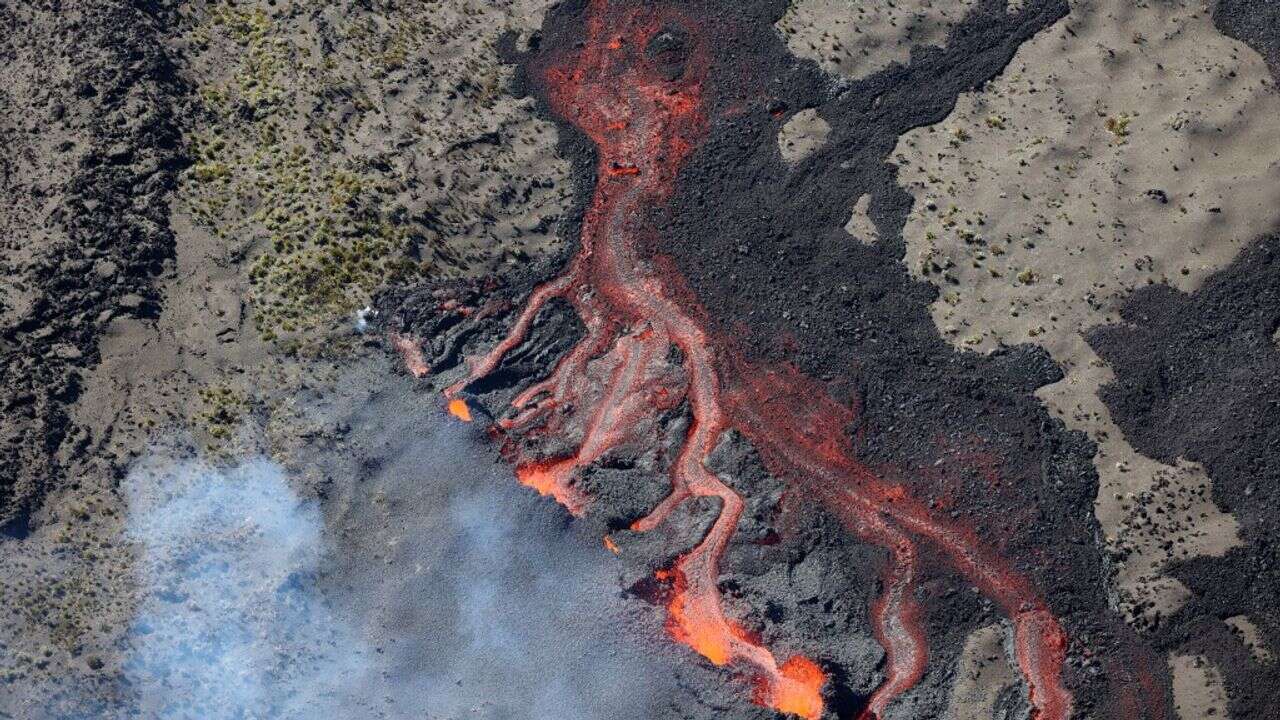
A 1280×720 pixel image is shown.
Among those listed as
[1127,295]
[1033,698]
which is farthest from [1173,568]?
[1127,295]

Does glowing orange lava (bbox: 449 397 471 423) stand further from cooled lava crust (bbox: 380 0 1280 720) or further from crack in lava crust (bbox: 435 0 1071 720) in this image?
crack in lava crust (bbox: 435 0 1071 720)

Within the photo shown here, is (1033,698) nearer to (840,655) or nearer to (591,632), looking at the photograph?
(840,655)

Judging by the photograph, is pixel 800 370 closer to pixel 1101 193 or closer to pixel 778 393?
pixel 778 393

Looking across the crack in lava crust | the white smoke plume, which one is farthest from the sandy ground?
the white smoke plume

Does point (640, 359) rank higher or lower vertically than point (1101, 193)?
lower

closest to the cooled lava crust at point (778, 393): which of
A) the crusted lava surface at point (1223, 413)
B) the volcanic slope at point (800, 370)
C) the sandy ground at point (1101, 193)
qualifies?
the volcanic slope at point (800, 370)

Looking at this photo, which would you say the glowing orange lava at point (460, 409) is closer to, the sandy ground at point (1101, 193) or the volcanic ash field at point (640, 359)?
the volcanic ash field at point (640, 359)

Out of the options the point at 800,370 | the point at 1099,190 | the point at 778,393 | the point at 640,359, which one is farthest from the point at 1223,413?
the point at 640,359
